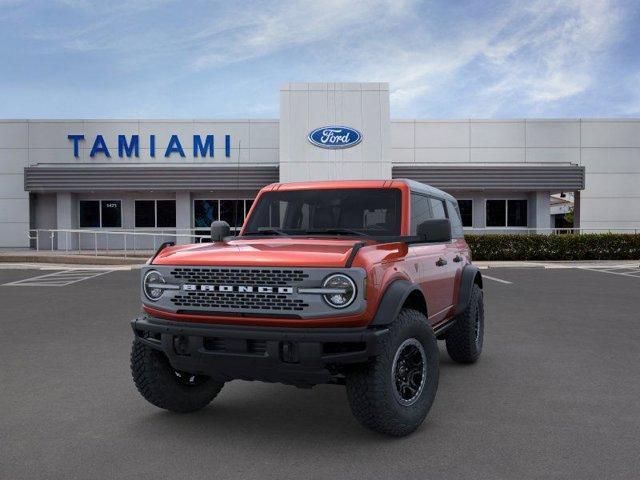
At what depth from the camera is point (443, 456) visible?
3.92 metres

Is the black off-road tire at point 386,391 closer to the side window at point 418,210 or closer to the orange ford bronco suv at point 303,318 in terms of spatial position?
the orange ford bronco suv at point 303,318

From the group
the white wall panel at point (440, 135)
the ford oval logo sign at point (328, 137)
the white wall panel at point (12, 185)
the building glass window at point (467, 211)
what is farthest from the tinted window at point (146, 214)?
the building glass window at point (467, 211)

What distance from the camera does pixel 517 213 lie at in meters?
29.2

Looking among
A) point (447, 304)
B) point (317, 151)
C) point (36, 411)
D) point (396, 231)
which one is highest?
point (317, 151)

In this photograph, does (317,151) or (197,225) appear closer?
(317,151)

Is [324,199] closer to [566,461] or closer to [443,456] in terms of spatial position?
[443,456]

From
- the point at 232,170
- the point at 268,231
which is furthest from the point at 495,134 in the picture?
the point at 268,231

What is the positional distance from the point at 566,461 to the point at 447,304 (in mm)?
2145

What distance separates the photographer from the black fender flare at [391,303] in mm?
3982

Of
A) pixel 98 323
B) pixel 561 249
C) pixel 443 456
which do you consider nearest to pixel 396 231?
pixel 443 456

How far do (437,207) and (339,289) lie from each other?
102 inches

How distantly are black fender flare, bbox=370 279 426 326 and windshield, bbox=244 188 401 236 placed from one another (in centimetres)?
86

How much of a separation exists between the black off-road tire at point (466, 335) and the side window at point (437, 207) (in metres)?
0.87

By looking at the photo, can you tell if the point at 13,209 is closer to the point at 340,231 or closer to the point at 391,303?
the point at 340,231
